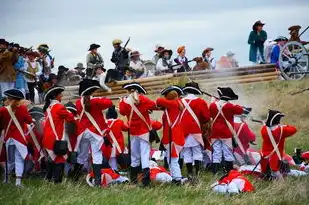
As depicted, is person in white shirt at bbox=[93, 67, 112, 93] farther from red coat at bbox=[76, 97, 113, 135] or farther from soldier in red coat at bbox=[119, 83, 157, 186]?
red coat at bbox=[76, 97, 113, 135]

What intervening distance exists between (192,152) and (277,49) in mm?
9492

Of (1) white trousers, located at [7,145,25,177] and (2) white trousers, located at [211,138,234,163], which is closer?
(1) white trousers, located at [7,145,25,177]

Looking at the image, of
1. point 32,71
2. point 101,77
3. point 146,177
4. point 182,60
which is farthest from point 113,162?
point 182,60

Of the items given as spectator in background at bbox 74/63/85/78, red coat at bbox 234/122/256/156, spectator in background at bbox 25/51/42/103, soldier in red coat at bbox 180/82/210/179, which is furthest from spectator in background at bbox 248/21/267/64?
soldier in red coat at bbox 180/82/210/179

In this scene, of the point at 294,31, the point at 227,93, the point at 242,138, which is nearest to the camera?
the point at 227,93

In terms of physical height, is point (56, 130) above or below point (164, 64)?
below

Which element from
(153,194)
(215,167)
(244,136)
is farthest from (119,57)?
(153,194)

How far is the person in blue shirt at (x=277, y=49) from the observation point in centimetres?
2091

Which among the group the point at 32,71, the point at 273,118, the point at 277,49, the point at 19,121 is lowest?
the point at 273,118

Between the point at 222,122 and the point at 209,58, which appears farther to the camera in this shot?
the point at 209,58

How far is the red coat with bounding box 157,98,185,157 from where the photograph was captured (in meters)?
12.1

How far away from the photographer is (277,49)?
21.2 m

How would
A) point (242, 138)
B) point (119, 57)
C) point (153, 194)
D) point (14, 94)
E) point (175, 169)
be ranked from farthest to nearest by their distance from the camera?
1. point (119, 57)
2. point (242, 138)
3. point (175, 169)
4. point (14, 94)
5. point (153, 194)

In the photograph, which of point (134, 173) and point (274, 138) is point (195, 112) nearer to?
point (274, 138)
